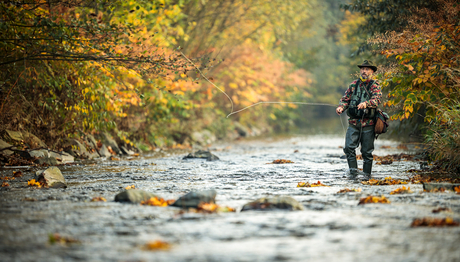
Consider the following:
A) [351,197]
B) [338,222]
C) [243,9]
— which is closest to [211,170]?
[351,197]

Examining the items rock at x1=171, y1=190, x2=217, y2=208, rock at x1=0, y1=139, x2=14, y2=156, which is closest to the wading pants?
rock at x1=171, y1=190, x2=217, y2=208

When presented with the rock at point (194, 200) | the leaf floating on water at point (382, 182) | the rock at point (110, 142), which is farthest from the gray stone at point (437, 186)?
the rock at point (110, 142)

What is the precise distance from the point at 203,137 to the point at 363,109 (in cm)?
1399

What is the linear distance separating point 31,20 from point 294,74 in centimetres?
2487

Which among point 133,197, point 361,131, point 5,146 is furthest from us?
point 5,146

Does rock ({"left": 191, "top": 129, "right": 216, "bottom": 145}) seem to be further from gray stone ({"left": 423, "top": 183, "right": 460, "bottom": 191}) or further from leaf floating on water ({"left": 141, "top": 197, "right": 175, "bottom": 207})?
leaf floating on water ({"left": 141, "top": 197, "right": 175, "bottom": 207})

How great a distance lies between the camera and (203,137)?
73.4 ft

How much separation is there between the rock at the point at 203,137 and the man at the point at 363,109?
12.5 m

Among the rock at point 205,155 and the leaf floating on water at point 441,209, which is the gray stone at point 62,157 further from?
the leaf floating on water at point 441,209

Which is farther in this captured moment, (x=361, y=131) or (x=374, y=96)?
(x=361, y=131)

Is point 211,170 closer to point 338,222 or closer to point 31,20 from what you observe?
point 31,20

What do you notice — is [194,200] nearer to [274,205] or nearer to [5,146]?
[274,205]

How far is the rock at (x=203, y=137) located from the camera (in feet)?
70.3

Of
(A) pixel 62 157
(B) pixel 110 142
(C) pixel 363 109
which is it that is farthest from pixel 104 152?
(C) pixel 363 109
